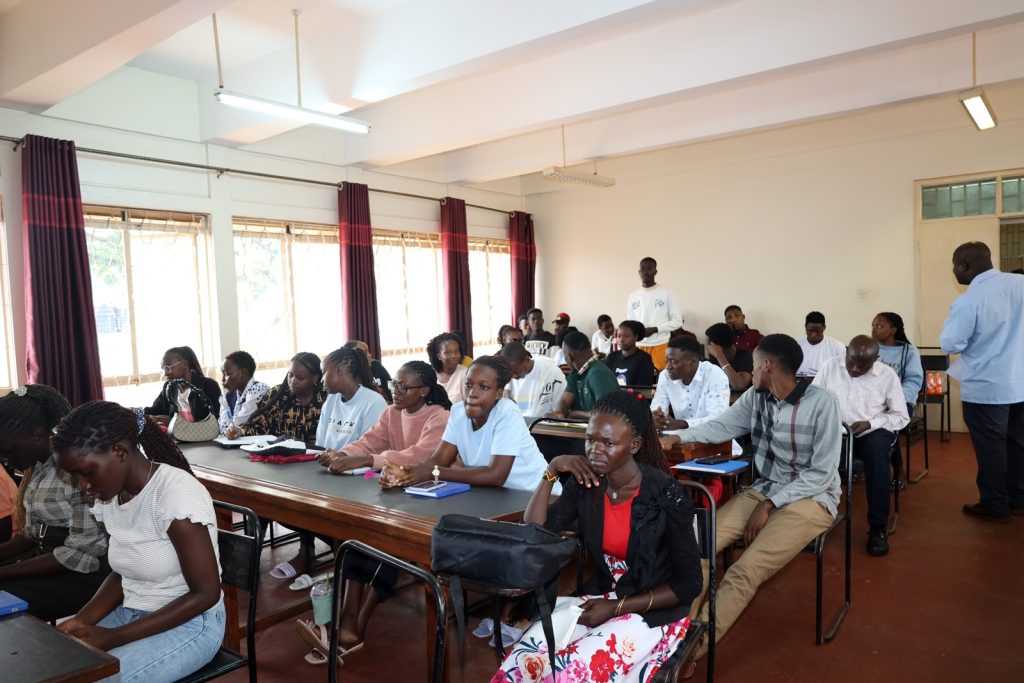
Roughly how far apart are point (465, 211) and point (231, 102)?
471 cm

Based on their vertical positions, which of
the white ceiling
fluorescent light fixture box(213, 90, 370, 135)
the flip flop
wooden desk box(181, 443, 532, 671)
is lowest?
the flip flop

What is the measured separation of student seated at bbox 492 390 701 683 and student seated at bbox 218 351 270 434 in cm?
283

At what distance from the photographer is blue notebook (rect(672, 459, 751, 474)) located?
3.06m

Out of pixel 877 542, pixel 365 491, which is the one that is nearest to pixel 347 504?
pixel 365 491

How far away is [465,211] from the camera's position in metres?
9.53

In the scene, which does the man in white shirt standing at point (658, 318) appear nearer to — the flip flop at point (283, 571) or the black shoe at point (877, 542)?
the black shoe at point (877, 542)

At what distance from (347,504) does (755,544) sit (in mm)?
1582

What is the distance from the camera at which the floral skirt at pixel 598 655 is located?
1.88 m

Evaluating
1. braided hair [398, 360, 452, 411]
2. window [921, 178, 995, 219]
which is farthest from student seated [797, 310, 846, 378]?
braided hair [398, 360, 452, 411]

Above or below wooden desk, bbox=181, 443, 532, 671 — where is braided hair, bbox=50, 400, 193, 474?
above

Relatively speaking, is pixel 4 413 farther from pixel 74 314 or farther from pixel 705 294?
pixel 705 294

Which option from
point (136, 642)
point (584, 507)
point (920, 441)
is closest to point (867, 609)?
point (584, 507)

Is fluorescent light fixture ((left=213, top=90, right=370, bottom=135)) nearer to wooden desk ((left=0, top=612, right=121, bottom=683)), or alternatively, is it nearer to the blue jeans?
the blue jeans

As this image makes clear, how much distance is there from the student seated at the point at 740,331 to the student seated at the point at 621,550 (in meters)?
6.43
